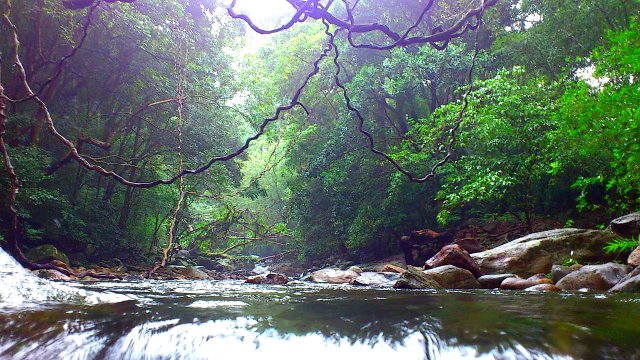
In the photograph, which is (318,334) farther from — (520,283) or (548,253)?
(548,253)

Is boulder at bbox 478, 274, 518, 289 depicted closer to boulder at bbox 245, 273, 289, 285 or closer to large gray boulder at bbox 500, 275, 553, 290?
large gray boulder at bbox 500, 275, 553, 290

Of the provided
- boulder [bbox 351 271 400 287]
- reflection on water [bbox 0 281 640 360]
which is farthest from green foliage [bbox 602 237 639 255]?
reflection on water [bbox 0 281 640 360]

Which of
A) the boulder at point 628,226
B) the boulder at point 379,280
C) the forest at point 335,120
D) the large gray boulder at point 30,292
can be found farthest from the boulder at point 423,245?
the large gray boulder at point 30,292

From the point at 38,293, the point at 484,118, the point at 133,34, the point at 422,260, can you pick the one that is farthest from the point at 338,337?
the point at 133,34

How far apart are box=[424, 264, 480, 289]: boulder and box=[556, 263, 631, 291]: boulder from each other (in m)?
1.23

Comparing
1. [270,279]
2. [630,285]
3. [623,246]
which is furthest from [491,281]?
[270,279]

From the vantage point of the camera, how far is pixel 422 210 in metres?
14.5

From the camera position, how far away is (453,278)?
5629 mm

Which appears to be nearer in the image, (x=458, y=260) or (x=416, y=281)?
(x=416, y=281)

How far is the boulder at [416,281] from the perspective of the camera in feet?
17.4

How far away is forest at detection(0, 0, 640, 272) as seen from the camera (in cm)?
883

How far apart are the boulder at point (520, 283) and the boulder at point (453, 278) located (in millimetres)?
389

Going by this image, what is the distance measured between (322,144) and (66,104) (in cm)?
917

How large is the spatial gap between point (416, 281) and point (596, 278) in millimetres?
1921
